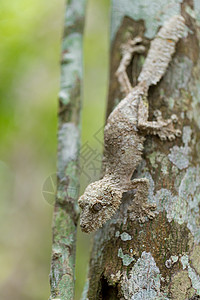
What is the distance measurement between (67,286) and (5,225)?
1095 cm

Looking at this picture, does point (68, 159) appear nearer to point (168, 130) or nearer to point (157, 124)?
point (157, 124)

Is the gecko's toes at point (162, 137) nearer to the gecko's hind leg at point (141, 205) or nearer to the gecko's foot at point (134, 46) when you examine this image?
the gecko's hind leg at point (141, 205)

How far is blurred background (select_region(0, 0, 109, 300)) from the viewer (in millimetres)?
8859

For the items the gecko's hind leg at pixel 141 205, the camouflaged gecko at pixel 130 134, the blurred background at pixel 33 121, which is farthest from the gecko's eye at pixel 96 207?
the blurred background at pixel 33 121

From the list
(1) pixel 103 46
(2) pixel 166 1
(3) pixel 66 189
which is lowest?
(3) pixel 66 189

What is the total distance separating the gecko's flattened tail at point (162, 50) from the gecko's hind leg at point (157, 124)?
336 millimetres

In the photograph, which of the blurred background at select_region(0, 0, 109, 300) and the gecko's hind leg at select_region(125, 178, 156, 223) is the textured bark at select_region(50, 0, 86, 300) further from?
the gecko's hind leg at select_region(125, 178, 156, 223)

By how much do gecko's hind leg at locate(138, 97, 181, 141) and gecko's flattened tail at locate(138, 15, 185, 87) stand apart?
1.10 feet

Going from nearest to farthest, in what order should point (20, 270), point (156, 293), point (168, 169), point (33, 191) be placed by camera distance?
point (156, 293) < point (168, 169) < point (20, 270) < point (33, 191)

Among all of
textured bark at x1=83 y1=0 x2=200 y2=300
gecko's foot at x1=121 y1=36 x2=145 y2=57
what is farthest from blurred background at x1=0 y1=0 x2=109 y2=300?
gecko's foot at x1=121 y1=36 x2=145 y2=57

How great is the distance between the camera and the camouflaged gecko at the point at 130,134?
3.90m

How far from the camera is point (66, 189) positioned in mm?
4207

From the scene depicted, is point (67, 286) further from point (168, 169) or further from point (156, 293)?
point (168, 169)

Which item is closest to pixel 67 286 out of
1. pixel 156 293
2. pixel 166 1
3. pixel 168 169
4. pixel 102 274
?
pixel 102 274
